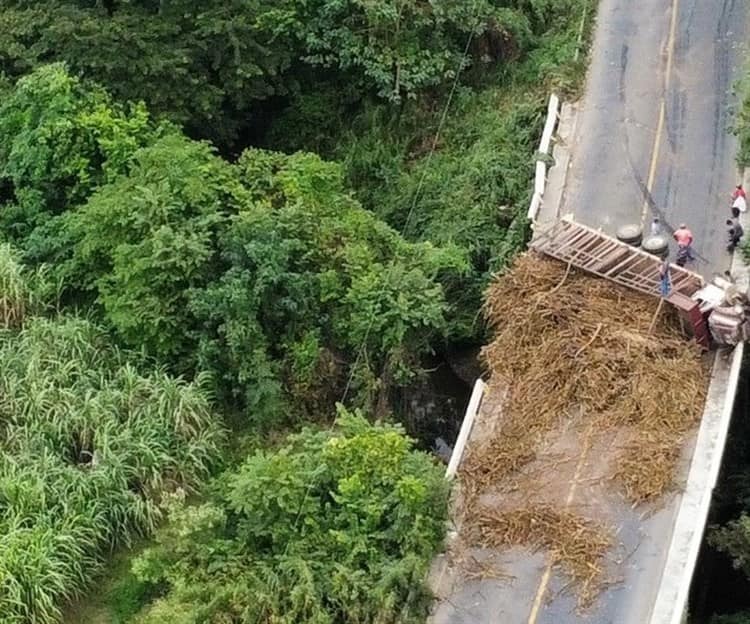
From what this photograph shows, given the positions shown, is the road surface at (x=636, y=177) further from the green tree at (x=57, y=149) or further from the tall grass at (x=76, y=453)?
the green tree at (x=57, y=149)

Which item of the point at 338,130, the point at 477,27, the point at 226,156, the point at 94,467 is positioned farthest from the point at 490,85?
the point at 94,467

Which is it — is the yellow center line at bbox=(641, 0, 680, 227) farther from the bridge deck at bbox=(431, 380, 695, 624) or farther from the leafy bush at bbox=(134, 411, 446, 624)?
the leafy bush at bbox=(134, 411, 446, 624)

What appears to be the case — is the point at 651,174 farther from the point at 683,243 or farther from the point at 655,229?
the point at 683,243

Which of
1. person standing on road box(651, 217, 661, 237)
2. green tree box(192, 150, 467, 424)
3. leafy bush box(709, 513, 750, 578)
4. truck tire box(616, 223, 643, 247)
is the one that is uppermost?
person standing on road box(651, 217, 661, 237)

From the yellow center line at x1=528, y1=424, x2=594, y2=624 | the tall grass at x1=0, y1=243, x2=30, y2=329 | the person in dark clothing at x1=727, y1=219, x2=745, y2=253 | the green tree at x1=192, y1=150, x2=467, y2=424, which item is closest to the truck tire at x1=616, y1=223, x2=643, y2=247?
the person in dark clothing at x1=727, y1=219, x2=745, y2=253

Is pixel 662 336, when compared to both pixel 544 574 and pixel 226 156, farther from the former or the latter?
pixel 226 156

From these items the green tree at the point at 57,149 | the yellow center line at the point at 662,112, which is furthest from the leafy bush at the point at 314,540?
the yellow center line at the point at 662,112

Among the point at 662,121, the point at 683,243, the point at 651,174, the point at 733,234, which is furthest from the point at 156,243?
the point at 662,121
